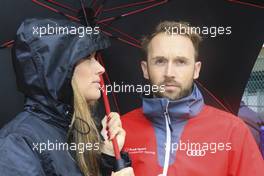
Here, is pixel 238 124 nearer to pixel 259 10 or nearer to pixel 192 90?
pixel 192 90

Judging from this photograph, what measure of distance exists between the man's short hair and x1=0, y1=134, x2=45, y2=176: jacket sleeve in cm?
104

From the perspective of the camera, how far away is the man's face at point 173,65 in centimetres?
281

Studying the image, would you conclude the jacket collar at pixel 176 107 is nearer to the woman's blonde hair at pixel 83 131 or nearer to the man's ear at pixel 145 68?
the man's ear at pixel 145 68

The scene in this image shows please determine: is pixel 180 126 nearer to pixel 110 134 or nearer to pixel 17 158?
pixel 110 134

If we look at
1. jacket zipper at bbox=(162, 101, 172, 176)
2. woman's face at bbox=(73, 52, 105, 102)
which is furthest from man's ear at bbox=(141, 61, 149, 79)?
woman's face at bbox=(73, 52, 105, 102)

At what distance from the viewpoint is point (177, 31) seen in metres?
2.87

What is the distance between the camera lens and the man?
268 cm

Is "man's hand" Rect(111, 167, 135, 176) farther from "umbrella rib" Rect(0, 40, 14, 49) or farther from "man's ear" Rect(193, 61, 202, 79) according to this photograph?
"umbrella rib" Rect(0, 40, 14, 49)

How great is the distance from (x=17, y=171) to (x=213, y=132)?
109cm

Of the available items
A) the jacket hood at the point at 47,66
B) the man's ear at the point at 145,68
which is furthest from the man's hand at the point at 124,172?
the man's ear at the point at 145,68

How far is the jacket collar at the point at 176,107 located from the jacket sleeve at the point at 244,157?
0.24 m

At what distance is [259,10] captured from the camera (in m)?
3.03

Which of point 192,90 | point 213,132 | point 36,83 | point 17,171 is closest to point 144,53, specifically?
point 192,90

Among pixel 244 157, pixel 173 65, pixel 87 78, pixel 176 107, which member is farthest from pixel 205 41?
pixel 87 78
